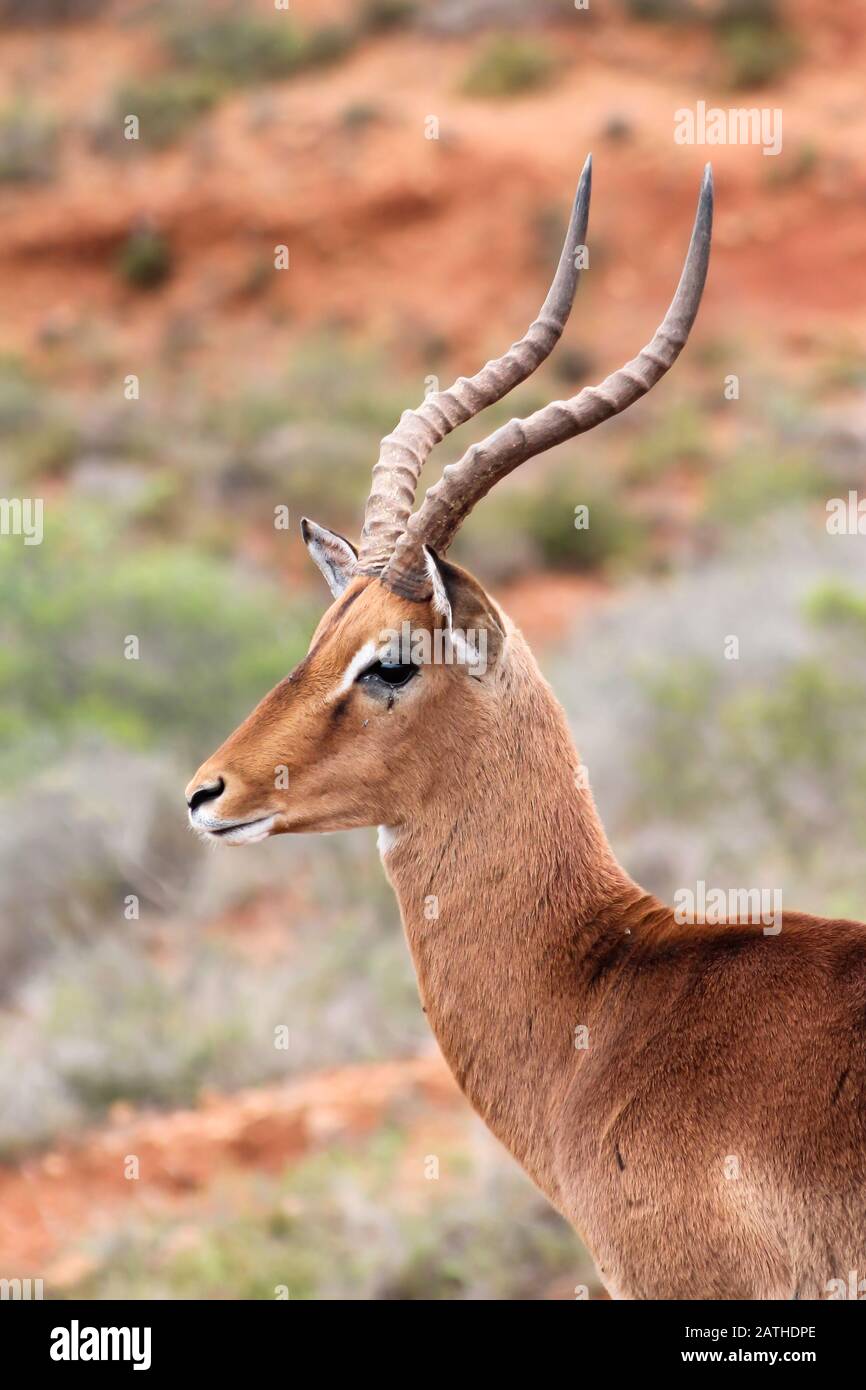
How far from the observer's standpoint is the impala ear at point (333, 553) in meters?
5.37

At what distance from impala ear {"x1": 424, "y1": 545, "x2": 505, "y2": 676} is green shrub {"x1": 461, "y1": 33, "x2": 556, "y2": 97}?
95.1 ft

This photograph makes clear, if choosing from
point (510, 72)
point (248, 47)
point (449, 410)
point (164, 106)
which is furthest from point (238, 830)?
point (248, 47)

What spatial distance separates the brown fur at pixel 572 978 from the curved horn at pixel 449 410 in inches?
13.2

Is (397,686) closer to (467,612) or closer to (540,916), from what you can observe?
(467,612)

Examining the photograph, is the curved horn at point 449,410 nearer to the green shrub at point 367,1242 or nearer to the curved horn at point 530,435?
the curved horn at point 530,435

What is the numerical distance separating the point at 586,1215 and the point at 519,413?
19.6m

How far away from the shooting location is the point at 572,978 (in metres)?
4.88

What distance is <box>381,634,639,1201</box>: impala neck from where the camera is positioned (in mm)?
4863

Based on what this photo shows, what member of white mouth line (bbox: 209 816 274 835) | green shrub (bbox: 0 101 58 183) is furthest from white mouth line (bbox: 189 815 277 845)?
green shrub (bbox: 0 101 58 183)

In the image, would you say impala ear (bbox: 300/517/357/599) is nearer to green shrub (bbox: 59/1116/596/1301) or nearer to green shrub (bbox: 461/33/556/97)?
green shrub (bbox: 59/1116/596/1301)

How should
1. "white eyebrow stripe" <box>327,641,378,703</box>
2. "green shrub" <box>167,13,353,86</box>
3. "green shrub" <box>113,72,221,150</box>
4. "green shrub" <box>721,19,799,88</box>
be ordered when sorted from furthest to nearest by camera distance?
"green shrub" <box>167,13,353,86</box> < "green shrub" <box>113,72,221,150</box> < "green shrub" <box>721,19,799,88</box> < "white eyebrow stripe" <box>327,641,378,703</box>

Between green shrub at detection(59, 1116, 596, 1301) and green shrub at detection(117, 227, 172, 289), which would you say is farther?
green shrub at detection(117, 227, 172, 289)

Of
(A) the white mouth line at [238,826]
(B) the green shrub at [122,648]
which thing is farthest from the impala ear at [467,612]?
(B) the green shrub at [122,648]
